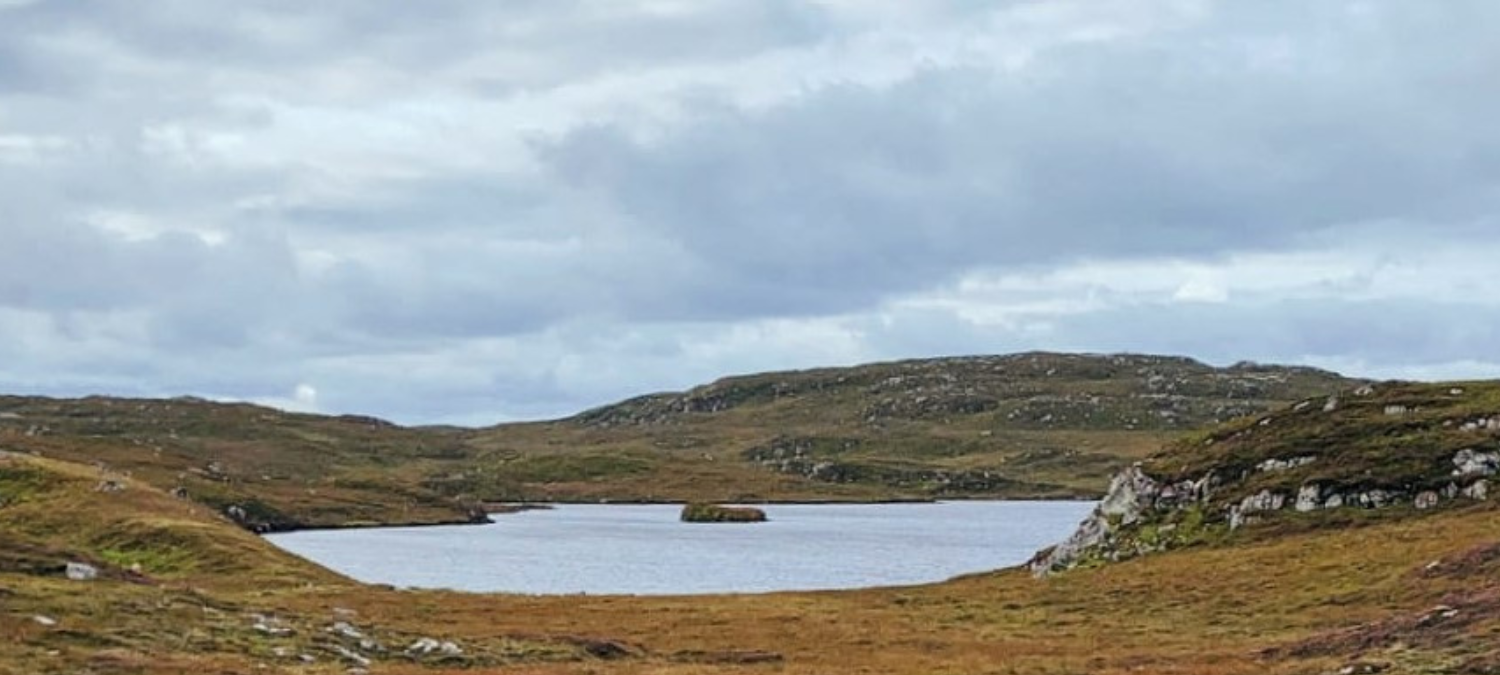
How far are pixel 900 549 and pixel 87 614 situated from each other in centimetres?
11134

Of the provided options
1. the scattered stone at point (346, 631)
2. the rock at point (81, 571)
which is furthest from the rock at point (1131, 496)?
the rock at point (81, 571)

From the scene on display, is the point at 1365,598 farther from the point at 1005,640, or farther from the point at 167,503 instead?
the point at 167,503

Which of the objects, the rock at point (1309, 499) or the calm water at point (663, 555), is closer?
the rock at point (1309, 499)

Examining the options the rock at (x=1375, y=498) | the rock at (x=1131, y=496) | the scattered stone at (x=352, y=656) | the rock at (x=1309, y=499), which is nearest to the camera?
the scattered stone at (x=352, y=656)

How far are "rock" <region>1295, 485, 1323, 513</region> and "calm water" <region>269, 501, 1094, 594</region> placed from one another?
3456cm

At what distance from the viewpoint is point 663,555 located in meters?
153

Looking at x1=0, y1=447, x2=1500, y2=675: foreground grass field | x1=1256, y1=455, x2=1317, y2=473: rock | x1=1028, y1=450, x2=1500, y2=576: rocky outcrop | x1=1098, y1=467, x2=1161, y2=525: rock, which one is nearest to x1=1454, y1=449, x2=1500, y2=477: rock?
x1=1028, y1=450, x2=1500, y2=576: rocky outcrop

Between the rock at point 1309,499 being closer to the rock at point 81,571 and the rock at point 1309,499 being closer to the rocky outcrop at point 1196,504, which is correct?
the rocky outcrop at point 1196,504

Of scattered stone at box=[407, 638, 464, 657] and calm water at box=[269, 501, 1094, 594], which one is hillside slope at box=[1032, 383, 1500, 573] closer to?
calm water at box=[269, 501, 1094, 594]

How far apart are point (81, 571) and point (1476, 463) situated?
247 ft

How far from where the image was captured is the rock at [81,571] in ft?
217

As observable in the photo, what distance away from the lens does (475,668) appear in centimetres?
5397

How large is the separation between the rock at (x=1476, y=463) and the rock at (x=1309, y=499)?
7.71m

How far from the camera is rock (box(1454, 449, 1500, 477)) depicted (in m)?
92.6
